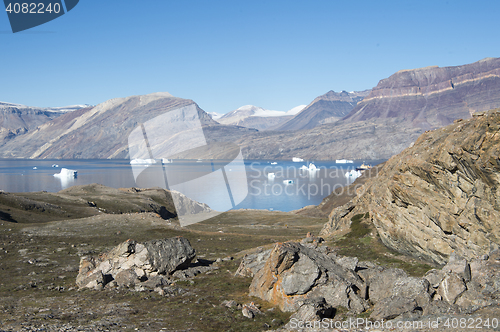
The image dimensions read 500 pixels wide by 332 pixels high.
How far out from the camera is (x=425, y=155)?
2067 cm

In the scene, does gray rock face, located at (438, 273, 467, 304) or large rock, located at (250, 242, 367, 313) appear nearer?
gray rock face, located at (438, 273, 467, 304)

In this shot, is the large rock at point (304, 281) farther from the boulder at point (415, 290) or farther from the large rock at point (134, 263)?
the large rock at point (134, 263)

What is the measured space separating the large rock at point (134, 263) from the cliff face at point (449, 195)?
1517cm

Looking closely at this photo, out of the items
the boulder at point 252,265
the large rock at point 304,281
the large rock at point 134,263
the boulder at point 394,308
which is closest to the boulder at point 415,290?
the boulder at point 394,308

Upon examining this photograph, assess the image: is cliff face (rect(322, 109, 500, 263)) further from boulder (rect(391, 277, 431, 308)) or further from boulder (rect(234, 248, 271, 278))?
boulder (rect(234, 248, 271, 278))

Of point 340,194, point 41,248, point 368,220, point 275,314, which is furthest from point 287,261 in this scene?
point 340,194

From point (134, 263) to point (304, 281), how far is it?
455 inches

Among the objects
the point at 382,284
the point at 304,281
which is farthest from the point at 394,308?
the point at 304,281

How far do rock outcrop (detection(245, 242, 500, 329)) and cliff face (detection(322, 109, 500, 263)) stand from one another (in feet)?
9.22

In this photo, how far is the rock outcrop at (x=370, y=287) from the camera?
12.5 metres

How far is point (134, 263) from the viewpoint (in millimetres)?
22172

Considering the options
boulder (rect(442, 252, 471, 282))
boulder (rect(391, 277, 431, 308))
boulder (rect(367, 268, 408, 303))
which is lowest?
boulder (rect(367, 268, 408, 303))

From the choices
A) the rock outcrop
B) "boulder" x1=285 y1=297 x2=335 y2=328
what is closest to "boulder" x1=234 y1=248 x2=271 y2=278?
the rock outcrop

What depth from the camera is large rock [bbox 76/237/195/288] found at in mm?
21547
